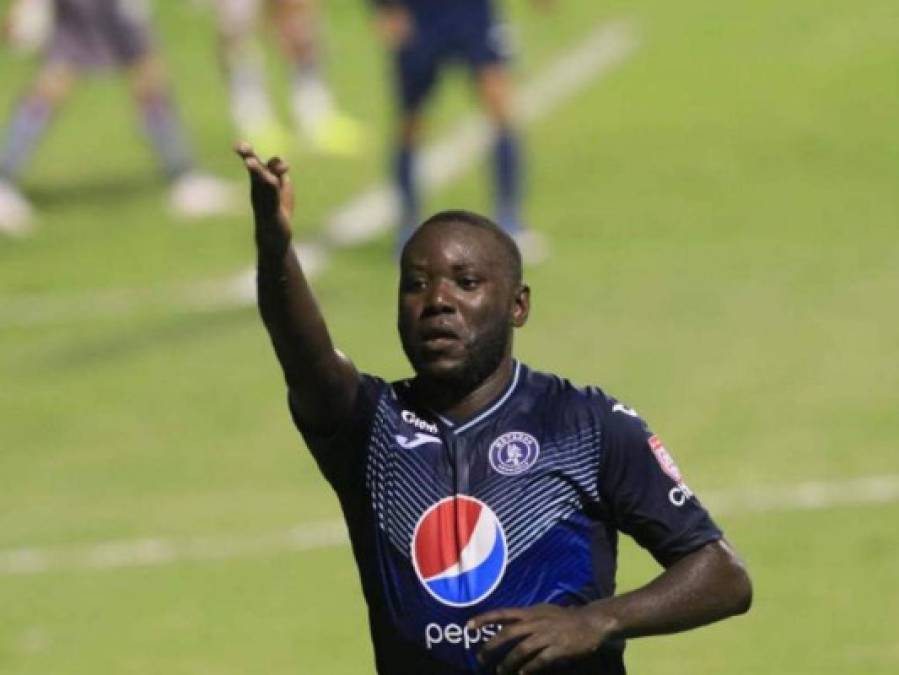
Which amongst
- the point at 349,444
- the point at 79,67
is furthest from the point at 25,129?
the point at 349,444

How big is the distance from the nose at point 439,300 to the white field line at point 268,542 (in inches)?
232

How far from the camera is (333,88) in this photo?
893 inches

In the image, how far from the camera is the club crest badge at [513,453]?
518 centimetres

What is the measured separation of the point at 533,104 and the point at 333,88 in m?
2.08

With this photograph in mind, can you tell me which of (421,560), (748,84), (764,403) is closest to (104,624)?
(764,403)

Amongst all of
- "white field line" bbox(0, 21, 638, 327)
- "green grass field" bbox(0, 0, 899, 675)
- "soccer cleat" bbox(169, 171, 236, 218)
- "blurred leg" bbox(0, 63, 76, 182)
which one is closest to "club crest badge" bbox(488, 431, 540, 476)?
"green grass field" bbox(0, 0, 899, 675)

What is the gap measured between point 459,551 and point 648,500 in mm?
371

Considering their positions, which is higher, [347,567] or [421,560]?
[347,567]

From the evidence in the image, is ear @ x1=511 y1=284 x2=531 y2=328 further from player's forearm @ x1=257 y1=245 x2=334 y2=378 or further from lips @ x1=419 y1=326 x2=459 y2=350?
player's forearm @ x1=257 y1=245 x2=334 y2=378

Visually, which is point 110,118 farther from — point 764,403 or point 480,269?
point 480,269

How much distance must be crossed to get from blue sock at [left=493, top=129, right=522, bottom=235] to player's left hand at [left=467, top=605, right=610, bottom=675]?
34.9 ft

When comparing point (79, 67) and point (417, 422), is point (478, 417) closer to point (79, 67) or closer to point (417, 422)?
point (417, 422)

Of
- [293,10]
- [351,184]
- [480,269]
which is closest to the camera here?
[480,269]

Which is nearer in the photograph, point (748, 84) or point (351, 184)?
point (351, 184)
